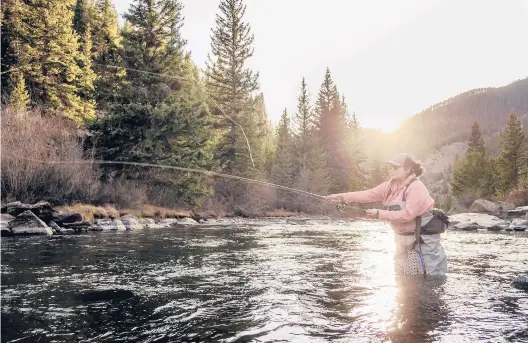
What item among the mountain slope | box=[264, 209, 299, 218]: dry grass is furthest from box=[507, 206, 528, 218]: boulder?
the mountain slope

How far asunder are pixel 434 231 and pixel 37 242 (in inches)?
375

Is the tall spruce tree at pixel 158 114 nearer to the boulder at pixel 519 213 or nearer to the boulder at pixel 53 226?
the boulder at pixel 53 226

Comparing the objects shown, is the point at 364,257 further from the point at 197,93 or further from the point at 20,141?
the point at 197,93

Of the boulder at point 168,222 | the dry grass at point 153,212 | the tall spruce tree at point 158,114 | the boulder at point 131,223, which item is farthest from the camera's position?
the tall spruce tree at point 158,114

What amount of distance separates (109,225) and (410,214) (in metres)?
13.5

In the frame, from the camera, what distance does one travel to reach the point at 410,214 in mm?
5648

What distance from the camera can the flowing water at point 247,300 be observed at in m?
3.78

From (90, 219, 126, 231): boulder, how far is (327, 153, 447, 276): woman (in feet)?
41.0

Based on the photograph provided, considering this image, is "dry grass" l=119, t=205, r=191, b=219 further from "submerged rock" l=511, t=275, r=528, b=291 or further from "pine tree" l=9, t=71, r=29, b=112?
"submerged rock" l=511, t=275, r=528, b=291

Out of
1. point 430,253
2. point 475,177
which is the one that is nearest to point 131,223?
point 430,253

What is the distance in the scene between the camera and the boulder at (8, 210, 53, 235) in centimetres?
1284

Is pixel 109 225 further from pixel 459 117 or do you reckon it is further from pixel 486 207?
pixel 459 117

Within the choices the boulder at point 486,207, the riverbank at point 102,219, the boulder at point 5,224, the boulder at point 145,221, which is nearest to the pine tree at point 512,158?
the boulder at point 486,207

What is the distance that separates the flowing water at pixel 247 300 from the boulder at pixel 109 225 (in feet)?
22.8
